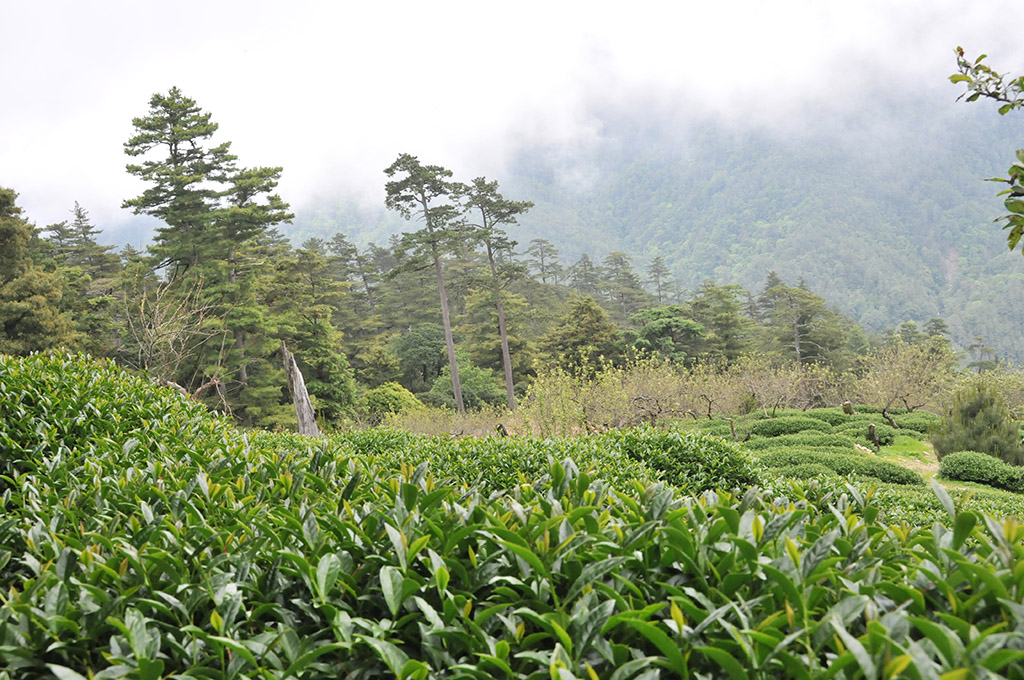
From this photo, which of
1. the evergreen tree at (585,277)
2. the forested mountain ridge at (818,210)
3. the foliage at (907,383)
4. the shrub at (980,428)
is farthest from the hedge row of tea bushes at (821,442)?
the forested mountain ridge at (818,210)

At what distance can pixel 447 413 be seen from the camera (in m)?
19.0

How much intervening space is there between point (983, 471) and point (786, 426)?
4600 millimetres

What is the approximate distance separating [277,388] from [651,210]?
475ft

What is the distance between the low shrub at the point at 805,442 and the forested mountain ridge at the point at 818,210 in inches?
2774

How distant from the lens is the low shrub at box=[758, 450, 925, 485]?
30.1 feet

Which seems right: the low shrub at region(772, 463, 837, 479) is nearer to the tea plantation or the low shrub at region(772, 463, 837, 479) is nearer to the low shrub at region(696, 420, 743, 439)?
the low shrub at region(696, 420, 743, 439)

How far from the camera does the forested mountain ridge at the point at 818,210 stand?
91375 millimetres

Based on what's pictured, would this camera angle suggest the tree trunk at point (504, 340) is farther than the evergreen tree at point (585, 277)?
No

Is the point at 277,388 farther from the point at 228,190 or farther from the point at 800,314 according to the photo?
the point at 800,314

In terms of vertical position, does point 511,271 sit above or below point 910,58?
below

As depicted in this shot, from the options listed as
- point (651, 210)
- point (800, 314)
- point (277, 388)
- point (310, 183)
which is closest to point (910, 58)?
point (651, 210)

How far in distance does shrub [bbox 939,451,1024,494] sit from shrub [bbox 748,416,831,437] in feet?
13.2

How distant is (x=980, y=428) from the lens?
10.6m

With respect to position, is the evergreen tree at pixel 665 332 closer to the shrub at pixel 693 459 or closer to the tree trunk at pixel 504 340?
the tree trunk at pixel 504 340
